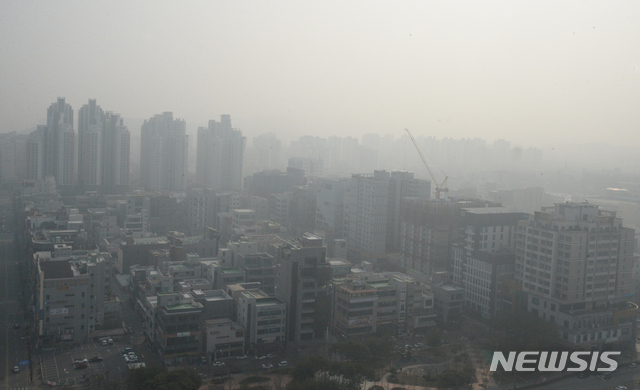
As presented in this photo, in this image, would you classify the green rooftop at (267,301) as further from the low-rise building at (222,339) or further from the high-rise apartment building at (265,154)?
the high-rise apartment building at (265,154)

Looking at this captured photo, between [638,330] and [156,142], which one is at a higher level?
[156,142]

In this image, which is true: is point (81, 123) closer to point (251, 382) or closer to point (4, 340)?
point (4, 340)

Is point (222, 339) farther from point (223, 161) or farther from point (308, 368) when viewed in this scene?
point (223, 161)

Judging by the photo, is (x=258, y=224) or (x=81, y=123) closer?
(x=258, y=224)

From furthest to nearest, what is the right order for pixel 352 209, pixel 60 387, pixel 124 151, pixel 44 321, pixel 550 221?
pixel 124 151 → pixel 352 209 → pixel 550 221 → pixel 44 321 → pixel 60 387

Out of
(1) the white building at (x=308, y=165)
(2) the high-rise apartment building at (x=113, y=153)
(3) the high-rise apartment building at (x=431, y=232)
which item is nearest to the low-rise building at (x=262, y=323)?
(3) the high-rise apartment building at (x=431, y=232)

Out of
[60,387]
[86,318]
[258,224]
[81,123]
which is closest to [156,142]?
[81,123]
